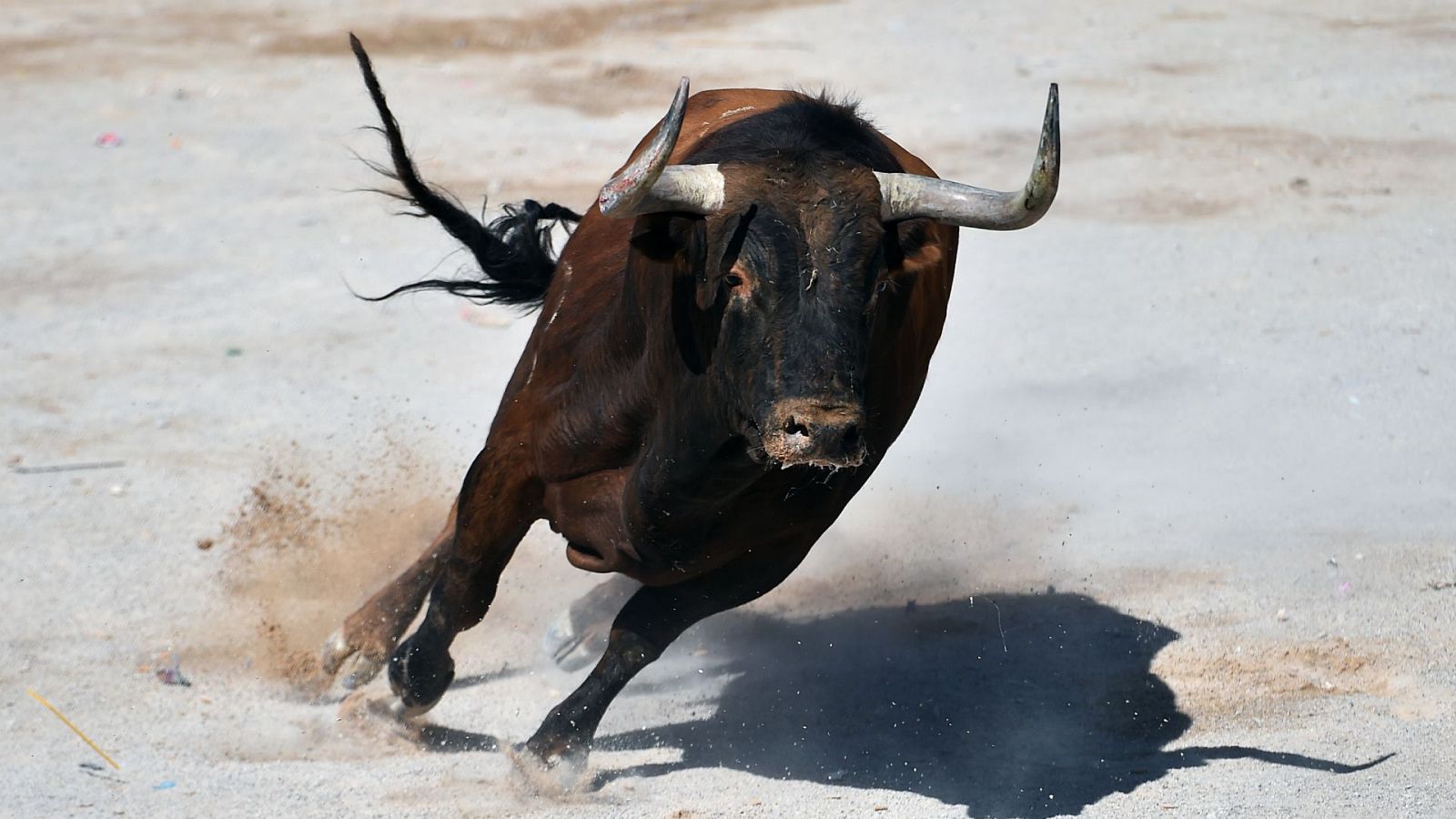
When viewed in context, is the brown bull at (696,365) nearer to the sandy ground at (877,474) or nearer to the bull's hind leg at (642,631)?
the bull's hind leg at (642,631)

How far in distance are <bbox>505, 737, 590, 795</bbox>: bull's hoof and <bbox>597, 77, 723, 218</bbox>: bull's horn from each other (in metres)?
1.90

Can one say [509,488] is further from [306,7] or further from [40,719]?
[306,7]

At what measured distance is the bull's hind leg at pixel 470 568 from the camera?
5.34 metres

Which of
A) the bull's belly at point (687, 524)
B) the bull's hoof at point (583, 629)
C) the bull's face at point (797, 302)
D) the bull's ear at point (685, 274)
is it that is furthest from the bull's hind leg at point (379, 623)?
the bull's face at point (797, 302)

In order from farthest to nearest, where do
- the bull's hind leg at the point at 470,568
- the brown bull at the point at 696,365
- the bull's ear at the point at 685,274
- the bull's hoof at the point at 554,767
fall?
1. the bull's hind leg at the point at 470,568
2. the bull's hoof at the point at 554,767
3. the bull's ear at the point at 685,274
4. the brown bull at the point at 696,365

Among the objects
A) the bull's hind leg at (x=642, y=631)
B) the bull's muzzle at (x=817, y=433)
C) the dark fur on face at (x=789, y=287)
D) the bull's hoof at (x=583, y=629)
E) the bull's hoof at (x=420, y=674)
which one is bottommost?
the bull's hoof at (x=583, y=629)

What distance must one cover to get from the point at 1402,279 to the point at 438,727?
6.31 m

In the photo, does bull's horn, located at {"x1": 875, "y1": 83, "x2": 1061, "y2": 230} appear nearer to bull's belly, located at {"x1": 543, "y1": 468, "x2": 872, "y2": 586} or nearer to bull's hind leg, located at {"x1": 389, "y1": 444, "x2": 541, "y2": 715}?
bull's belly, located at {"x1": 543, "y1": 468, "x2": 872, "y2": 586}

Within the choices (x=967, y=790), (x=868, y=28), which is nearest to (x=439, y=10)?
(x=868, y=28)

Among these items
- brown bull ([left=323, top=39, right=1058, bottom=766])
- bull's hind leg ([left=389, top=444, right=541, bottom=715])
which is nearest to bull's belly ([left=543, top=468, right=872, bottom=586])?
brown bull ([left=323, top=39, right=1058, bottom=766])

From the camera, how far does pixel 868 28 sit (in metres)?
15.3

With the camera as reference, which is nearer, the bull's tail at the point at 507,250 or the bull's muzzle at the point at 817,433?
the bull's muzzle at the point at 817,433

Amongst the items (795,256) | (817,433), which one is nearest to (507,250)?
(795,256)

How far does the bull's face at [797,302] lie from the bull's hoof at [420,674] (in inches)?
73.3
